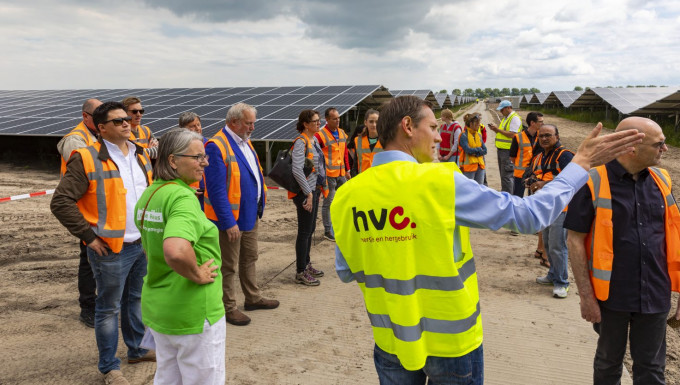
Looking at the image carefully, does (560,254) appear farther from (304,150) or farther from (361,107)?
(361,107)

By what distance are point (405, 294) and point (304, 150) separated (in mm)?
3431

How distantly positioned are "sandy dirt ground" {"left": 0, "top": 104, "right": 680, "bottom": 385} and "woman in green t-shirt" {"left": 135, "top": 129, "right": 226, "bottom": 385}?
1114 mm

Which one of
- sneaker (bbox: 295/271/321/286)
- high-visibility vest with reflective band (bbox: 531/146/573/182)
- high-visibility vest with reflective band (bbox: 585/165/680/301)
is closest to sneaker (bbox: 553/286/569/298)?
high-visibility vest with reflective band (bbox: 531/146/573/182)

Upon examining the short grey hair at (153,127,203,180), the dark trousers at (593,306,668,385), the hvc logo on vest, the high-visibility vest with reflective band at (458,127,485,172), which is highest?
the short grey hair at (153,127,203,180)

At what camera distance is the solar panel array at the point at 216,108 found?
1186cm

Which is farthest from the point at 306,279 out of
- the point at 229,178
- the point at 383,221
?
the point at 383,221

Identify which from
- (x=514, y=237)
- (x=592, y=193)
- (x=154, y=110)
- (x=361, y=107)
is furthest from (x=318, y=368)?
(x=361, y=107)

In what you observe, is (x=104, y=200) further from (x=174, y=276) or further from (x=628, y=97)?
(x=628, y=97)

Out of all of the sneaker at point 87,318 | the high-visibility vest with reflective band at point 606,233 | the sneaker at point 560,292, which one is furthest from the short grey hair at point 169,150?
the sneaker at point 560,292

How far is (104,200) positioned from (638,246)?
324cm

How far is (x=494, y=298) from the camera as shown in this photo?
175 inches

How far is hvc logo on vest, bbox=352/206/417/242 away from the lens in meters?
1.44

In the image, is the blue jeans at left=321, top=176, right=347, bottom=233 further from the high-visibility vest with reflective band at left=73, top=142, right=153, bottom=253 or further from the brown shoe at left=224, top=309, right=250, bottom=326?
the high-visibility vest with reflective band at left=73, top=142, right=153, bottom=253

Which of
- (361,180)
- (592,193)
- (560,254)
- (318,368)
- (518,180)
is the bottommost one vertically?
(318,368)
